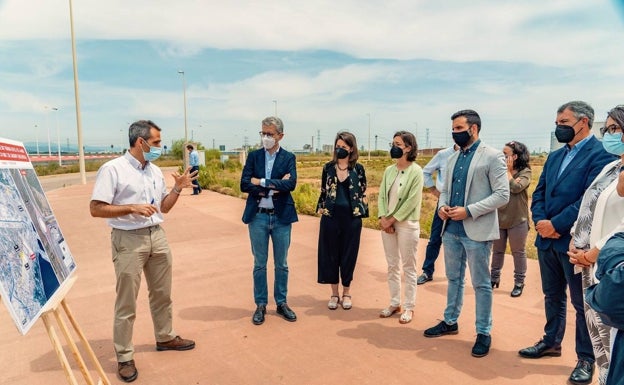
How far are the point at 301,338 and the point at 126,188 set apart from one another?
78.5 inches

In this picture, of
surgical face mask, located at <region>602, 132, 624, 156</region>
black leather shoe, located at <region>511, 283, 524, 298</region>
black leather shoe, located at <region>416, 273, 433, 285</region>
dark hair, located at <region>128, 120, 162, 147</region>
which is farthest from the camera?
black leather shoe, located at <region>416, 273, 433, 285</region>

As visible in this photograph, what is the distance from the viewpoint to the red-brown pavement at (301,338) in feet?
10.3

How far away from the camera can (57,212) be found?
11.1m

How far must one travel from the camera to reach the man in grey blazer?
3432 mm

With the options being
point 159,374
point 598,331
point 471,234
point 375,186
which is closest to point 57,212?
point 159,374

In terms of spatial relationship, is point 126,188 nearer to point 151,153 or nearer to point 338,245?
point 151,153

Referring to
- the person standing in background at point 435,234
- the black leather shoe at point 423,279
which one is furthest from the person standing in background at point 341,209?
the person standing in background at point 435,234

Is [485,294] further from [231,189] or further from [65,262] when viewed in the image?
[231,189]

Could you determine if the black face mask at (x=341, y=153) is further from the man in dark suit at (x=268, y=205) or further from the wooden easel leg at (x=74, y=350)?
the wooden easel leg at (x=74, y=350)

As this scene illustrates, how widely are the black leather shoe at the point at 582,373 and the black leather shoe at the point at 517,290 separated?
68.6 inches

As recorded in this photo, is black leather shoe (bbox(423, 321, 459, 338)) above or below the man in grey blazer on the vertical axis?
below

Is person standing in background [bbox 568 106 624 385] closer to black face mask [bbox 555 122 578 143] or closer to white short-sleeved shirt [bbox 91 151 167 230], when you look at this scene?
black face mask [bbox 555 122 578 143]

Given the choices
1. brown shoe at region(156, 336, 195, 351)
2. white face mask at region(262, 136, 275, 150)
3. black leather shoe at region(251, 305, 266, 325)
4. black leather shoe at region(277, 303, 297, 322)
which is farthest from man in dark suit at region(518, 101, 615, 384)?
brown shoe at region(156, 336, 195, 351)

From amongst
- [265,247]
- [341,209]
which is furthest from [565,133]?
[265,247]
